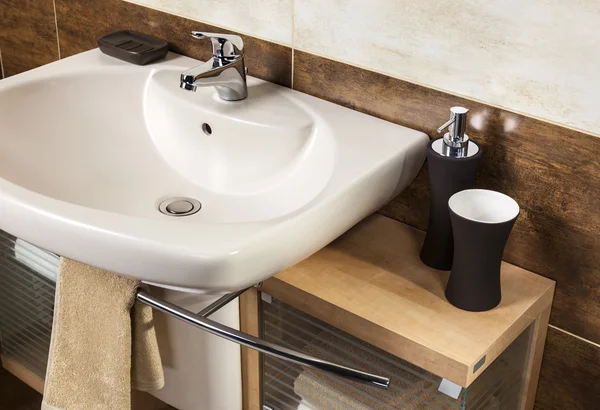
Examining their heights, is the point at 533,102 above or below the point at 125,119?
above

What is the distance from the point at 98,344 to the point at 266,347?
0.30 metres

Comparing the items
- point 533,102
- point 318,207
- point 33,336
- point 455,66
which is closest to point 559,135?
point 533,102

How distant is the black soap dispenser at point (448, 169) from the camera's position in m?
1.00

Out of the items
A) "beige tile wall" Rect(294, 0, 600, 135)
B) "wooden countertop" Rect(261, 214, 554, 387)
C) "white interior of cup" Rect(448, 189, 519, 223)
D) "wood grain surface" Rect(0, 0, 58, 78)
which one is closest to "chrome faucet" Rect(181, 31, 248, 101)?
"beige tile wall" Rect(294, 0, 600, 135)

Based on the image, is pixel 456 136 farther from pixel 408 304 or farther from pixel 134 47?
pixel 134 47

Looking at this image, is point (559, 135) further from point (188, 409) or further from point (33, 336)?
point (33, 336)

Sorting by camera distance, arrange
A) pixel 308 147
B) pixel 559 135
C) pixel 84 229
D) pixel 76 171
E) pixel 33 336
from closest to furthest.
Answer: pixel 84 229, pixel 559 135, pixel 308 147, pixel 76 171, pixel 33 336

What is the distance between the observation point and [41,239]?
928mm

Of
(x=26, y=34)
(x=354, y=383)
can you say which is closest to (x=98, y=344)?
(x=354, y=383)

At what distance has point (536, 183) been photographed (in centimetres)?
104

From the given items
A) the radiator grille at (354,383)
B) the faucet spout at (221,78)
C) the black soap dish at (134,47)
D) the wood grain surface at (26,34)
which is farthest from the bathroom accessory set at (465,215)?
the wood grain surface at (26,34)

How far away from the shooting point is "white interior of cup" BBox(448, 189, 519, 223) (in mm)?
1004

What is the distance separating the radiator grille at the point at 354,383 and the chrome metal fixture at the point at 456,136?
0.26 meters

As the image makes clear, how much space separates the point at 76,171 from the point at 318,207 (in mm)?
464
